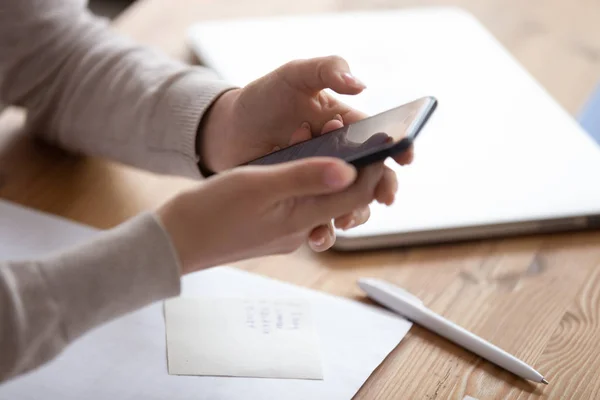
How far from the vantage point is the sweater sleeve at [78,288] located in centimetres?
48

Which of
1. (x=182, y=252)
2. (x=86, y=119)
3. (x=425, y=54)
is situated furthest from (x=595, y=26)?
(x=182, y=252)

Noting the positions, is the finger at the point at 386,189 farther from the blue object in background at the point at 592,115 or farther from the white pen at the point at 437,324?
the blue object in background at the point at 592,115

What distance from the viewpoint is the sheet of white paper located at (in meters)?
0.57

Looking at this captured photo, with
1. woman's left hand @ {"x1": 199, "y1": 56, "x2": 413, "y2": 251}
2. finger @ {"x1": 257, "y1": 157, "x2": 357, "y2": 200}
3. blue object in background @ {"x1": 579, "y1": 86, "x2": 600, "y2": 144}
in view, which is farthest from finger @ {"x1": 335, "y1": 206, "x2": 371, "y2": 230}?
blue object in background @ {"x1": 579, "y1": 86, "x2": 600, "y2": 144}

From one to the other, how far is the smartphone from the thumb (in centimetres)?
2

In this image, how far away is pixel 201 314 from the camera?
2.09ft

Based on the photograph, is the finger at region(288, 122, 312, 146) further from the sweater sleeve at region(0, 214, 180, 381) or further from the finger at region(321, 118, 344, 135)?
the sweater sleeve at region(0, 214, 180, 381)

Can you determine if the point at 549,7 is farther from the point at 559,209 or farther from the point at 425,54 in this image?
the point at 559,209

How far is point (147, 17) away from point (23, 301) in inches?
25.1

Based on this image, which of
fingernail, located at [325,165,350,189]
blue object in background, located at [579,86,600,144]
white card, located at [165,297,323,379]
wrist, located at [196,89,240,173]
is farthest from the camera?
blue object in background, located at [579,86,600,144]

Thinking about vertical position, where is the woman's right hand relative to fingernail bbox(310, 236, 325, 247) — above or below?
above

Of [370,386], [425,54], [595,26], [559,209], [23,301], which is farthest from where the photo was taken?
[595,26]

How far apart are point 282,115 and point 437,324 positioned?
215mm

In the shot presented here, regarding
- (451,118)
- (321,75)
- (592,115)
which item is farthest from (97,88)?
(592,115)
